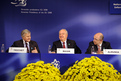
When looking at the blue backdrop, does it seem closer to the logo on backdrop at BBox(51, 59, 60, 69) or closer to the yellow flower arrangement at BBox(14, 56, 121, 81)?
the logo on backdrop at BBox(51, 59, 60, 69)

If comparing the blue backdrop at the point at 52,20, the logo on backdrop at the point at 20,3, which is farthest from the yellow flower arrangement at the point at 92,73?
the logo on backdrop at the point at 20,3

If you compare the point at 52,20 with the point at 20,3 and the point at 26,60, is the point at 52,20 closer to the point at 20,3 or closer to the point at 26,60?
the point at 20,3

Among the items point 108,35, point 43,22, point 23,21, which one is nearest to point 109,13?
point 108,35

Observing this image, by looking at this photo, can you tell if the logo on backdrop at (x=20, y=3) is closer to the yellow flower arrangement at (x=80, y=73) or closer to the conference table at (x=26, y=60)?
the conference table at (x=26, y=60)

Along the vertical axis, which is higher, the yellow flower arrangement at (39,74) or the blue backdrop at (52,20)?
the blue backdrop at (52,20)

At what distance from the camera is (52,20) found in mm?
4344

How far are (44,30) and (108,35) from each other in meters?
1.90

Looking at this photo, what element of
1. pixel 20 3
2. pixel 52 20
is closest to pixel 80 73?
pixel 52 20

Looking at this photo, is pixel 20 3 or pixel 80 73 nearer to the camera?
pixel 80 73

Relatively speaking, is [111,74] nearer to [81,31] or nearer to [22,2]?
[81,31]

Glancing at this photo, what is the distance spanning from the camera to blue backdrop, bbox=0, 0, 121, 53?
431cm

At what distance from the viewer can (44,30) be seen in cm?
435

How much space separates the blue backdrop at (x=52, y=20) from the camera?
4312 mm

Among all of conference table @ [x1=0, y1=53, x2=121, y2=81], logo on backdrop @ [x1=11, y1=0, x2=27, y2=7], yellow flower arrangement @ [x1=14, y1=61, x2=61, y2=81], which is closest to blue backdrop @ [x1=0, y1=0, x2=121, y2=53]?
logo on backdrop @ [x1=11, y1=0, x2=27, y2=7]
